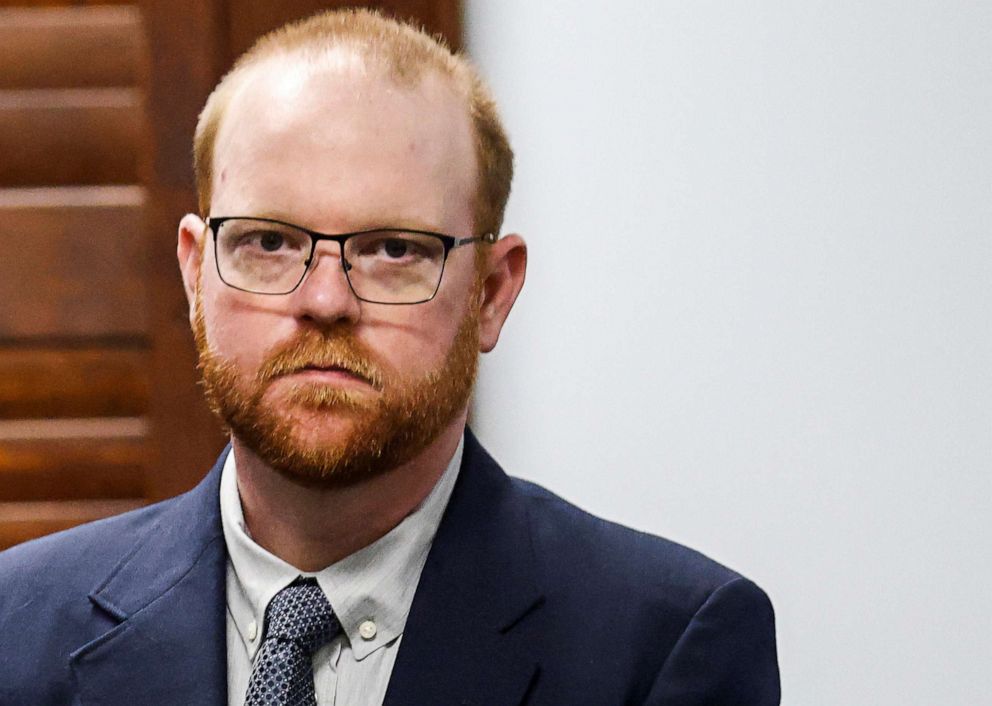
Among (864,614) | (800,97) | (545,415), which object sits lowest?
(864,614)

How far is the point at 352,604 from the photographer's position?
92 cm

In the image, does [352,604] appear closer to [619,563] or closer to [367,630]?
[367,630]

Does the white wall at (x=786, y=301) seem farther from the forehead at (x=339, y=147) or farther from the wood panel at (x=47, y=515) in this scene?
the forehead at (x=339, y=147)

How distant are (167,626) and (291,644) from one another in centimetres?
11

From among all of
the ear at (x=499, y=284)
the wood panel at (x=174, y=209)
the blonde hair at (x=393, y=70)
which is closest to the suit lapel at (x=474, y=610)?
the ear at (x=499, y=284)

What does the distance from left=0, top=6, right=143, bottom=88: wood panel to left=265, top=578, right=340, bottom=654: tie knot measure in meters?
0.89

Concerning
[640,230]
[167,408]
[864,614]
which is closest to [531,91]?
[640,230]

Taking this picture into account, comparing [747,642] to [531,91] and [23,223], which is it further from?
[23,223]

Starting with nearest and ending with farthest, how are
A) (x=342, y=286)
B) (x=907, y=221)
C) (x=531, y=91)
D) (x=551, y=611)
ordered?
1. (x=342, y=286)
2. (x=551, y=611)
3. (x=907, y=221)
4. (x=531, y=91)

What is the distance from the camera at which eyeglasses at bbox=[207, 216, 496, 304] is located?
0.86 metres

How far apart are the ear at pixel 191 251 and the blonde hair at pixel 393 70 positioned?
2 cm

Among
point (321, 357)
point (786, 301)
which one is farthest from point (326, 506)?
point (786, 301)

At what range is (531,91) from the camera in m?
1.56

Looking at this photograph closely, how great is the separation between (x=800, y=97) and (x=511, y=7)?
0.36 metres
